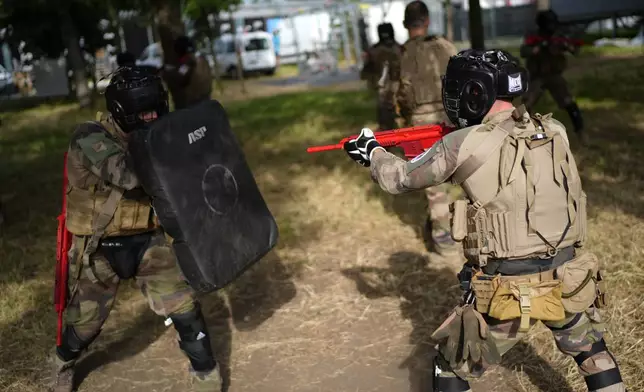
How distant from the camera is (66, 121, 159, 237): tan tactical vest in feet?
12.3

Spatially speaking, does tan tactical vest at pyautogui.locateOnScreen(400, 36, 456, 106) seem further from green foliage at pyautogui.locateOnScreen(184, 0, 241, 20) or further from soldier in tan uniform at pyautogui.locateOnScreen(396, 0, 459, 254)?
green foliage at pyautogui.locateOnScreen(184, 0, 241, 20)

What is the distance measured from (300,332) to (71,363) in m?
1.52

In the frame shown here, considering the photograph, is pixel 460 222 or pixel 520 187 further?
pixel 460 222

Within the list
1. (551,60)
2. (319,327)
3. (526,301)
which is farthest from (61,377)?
(551,60)

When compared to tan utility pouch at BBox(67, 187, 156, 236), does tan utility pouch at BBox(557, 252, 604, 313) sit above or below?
below

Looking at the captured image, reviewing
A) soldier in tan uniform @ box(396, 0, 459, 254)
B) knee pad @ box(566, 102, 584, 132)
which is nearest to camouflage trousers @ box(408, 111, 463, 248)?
soldier in tan uniform @ box(396, 0, 459, 254)

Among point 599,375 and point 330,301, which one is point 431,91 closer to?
point 330,301

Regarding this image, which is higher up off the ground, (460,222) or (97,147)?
(97,147)

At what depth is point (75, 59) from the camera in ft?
68.7

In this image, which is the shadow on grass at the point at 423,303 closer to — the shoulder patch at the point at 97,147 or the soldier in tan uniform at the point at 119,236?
the soldier in tan uniform at the point at 119,236

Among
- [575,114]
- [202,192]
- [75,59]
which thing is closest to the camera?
[202,192]

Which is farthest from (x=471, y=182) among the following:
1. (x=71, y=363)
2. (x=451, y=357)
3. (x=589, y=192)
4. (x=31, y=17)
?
(x=31, y=17)

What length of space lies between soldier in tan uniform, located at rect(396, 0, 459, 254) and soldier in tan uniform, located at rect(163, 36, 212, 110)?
179 inches

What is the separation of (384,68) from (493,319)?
636 centimetres
